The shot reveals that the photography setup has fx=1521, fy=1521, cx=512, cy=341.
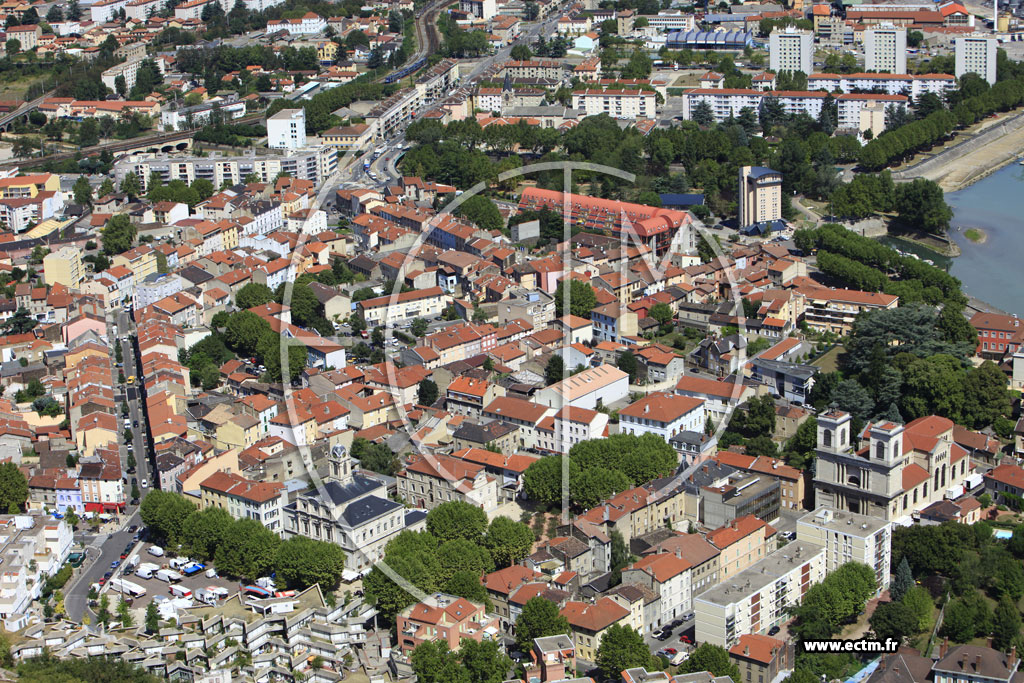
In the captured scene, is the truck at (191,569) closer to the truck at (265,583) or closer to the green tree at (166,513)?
the green tree at (166,513)

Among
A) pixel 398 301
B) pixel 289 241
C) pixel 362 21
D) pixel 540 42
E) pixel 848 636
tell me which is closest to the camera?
pixel 848 636

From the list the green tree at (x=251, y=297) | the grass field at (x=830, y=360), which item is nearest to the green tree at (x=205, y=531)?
the green tree at (x=251, y=297)

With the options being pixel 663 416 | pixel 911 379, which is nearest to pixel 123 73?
pixel 663 416

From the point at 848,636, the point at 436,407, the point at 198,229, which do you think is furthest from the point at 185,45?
the point at 848,636

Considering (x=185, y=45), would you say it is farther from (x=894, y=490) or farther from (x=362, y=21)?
(x=894, y=490)

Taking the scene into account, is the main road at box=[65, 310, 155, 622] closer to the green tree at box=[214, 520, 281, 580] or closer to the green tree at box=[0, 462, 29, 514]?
the green tree at box=[0, 462, 29, 514]

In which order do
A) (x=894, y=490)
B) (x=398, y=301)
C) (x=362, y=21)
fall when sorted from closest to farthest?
(x=894, y=490), (x=398, y=301), (x=362, y=21)

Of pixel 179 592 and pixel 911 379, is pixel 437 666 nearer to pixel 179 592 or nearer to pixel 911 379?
pixel 179 592
